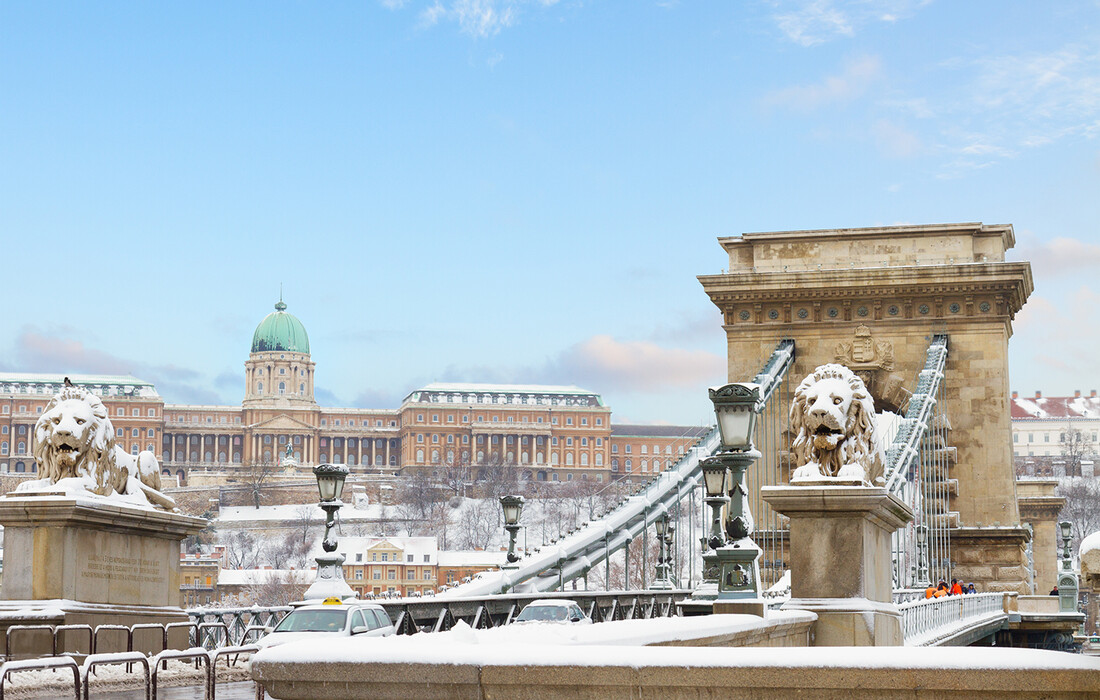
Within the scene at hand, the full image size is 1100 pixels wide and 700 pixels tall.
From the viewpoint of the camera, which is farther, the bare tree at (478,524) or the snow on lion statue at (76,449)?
the bare tree at (478,524)

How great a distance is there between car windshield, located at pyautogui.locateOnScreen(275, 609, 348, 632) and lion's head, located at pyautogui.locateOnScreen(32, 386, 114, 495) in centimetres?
263

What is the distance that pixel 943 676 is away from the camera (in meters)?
6.20

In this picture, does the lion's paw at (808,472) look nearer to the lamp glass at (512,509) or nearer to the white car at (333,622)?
the white car at (333,622)

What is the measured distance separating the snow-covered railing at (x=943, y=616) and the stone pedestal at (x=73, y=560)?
8506 millimetres

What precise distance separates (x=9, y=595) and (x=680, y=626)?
30.4 ft

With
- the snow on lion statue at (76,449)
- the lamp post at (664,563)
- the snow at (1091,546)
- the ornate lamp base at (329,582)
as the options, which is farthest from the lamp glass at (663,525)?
the snow at (1091,546)

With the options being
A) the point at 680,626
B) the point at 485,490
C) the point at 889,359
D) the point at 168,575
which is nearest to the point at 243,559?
the point at 485,490

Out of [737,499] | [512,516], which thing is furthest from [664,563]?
[737,499]

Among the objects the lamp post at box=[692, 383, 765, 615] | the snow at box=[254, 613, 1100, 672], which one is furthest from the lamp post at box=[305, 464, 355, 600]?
the snow at box=[254, 613, 1100, 672]

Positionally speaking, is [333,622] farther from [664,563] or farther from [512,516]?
[664,563]

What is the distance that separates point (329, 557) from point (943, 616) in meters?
9.55

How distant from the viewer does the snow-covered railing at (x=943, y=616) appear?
62.8 feet

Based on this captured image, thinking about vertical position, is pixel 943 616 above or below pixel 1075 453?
below

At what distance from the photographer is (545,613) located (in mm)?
22234
